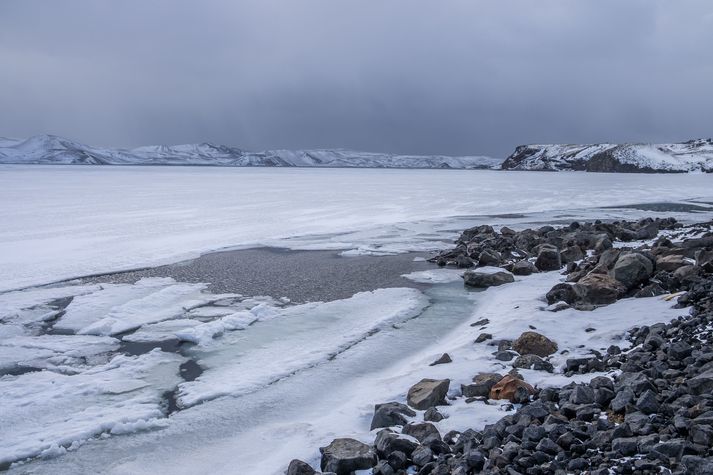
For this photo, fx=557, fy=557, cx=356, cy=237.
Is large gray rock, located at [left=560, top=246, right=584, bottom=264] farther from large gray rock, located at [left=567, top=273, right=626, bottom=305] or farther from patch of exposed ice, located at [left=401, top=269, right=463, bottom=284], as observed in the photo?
large gray rock, located at [left=567, top=273, right=626, bottom=305]

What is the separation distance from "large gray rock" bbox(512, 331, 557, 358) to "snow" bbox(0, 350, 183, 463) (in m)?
4.83

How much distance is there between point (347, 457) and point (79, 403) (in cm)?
380

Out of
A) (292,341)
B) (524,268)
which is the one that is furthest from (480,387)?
(524,268)

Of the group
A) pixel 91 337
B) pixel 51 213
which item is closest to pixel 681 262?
pixel 91 337

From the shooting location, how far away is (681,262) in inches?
441

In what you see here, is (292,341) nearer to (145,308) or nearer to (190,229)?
(145,308)

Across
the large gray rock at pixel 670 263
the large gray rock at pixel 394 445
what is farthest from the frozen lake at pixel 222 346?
the large gray rock at pixel 670 263

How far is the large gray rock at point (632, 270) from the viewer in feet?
34.3

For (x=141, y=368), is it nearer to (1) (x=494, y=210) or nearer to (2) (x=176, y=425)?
(2) (x=176, y=425)

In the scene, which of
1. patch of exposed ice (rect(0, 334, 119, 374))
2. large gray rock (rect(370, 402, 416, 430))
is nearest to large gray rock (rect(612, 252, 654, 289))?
large gray rock (rect(370, 402, 416, 430))

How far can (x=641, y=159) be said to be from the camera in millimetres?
159625

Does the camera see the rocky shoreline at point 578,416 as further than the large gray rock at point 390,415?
No

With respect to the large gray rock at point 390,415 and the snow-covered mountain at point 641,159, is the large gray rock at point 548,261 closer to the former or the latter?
the large gray rock at point 390,415

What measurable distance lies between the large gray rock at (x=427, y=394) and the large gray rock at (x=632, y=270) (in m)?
5.52
